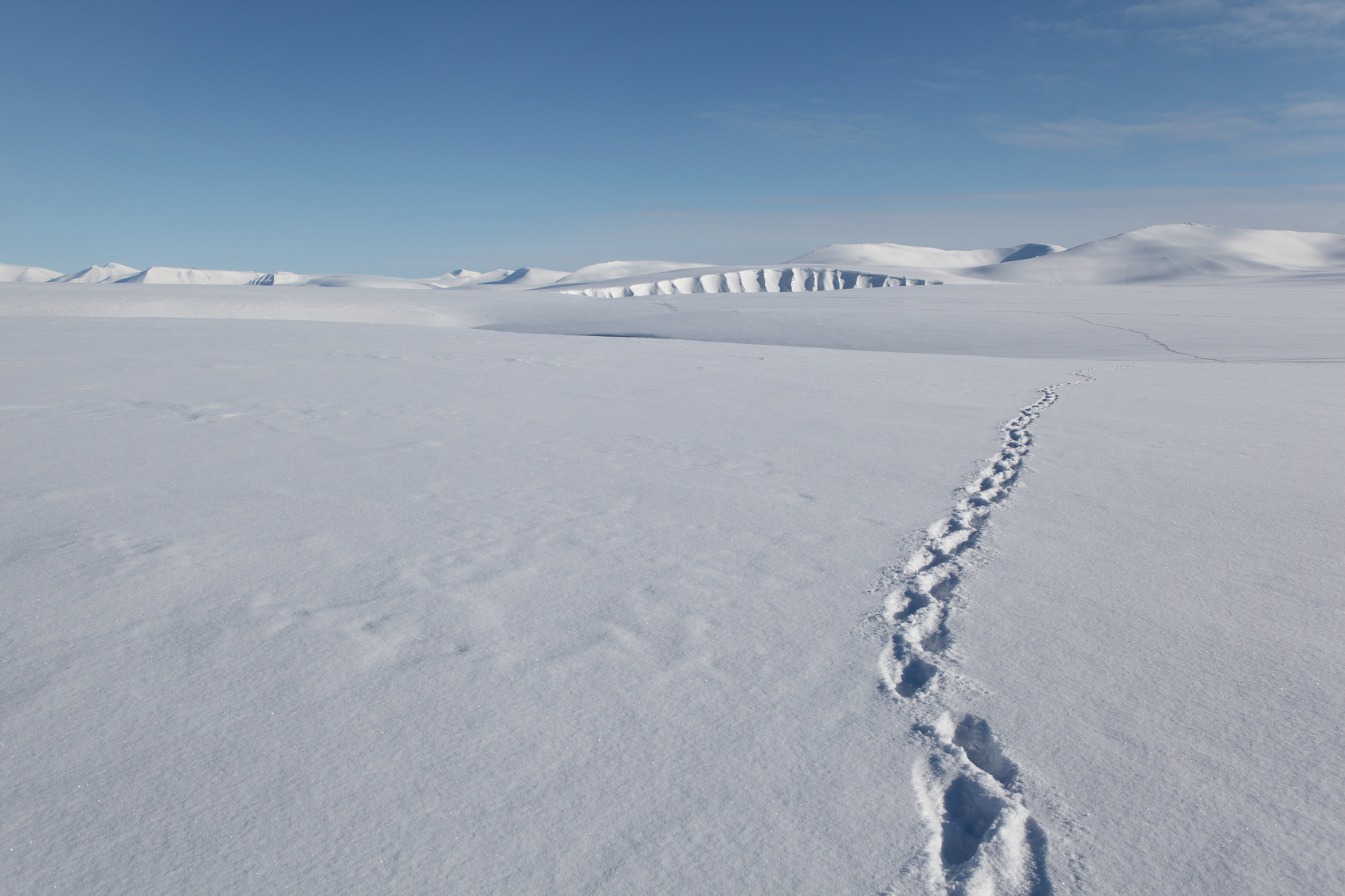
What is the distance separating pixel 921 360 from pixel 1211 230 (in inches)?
2938

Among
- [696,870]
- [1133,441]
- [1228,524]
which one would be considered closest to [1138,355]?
[1133,441]

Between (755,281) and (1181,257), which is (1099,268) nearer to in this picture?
(1181,257)

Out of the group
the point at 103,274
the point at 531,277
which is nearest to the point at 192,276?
the point at 103,274

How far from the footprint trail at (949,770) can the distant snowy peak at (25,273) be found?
220 metres

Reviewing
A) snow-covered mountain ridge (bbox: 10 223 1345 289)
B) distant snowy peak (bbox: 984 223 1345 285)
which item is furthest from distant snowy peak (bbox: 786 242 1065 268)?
distant snowy peak (bbox: 984 223 1345 285)

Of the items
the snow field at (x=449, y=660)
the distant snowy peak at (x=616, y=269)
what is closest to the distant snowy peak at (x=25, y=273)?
the distant snowy peak at (x=616, y=269)

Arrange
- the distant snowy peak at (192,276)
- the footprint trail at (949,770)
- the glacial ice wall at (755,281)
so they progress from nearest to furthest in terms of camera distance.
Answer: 1. the footprint trail at (949,770)
2. the glacial ice wall at (755,281)
3. the distant snowy peak at (192,276)

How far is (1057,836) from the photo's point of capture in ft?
4.75

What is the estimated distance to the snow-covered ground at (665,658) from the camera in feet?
4.65

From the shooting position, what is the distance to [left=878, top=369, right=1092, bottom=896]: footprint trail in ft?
4.53

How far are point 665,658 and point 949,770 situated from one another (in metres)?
0.77

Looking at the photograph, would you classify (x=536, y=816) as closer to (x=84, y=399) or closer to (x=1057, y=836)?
(x=1057, y=836)

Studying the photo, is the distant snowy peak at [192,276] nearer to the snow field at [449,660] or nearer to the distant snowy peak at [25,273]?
the distant snowy peak at [25,273]

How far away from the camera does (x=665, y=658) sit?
6.83 feet
